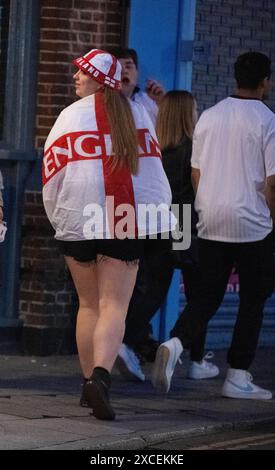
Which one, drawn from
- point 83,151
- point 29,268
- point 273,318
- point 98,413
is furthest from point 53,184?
point 273,318

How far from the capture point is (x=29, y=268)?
36.2 feet

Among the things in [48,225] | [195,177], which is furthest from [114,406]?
[48,225]

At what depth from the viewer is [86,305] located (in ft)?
27.8

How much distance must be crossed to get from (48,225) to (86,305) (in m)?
2.52

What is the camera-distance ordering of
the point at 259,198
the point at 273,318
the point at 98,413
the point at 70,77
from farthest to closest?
the point at 273,318
the point at 70,77
the point at 259,198
the point at 98,413

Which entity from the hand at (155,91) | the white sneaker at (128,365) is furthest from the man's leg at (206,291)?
the hand at (155,91)

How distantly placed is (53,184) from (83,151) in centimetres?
26

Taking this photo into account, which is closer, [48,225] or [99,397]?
[99,397]

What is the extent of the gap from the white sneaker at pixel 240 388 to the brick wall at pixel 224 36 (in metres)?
3.26

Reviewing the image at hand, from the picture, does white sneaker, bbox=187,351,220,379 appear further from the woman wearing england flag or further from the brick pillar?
the woman wearing england flag

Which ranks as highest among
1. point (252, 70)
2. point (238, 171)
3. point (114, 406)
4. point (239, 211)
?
point (252, 70)

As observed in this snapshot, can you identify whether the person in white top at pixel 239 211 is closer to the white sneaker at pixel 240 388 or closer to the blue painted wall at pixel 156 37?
the white sneaker at pixel 240 388

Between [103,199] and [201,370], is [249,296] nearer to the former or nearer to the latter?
[201,370]
